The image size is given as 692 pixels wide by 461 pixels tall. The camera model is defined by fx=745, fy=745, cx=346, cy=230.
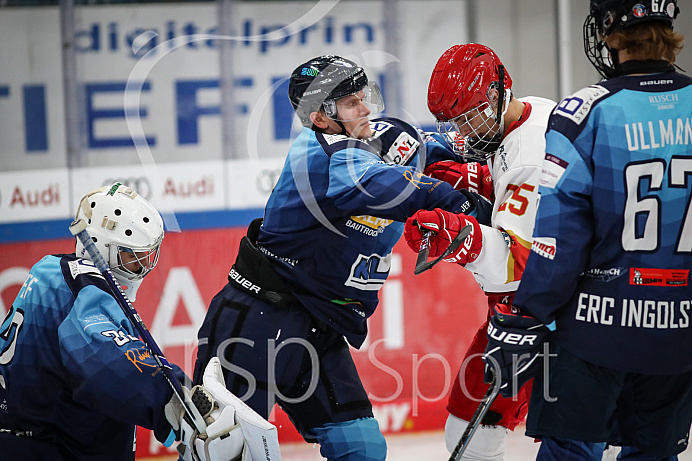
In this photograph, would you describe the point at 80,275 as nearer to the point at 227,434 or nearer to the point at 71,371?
the point at 71,371

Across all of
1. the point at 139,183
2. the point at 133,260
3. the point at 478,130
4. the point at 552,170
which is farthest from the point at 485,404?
the point at 139,183

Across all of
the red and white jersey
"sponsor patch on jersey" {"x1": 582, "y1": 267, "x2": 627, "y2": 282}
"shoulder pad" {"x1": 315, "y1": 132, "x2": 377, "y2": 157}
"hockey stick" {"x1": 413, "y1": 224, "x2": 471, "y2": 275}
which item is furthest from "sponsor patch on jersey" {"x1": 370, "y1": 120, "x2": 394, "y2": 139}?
"sponsor patch on jersey" {"x1": 582, "y1": 267, "x2": 627, "y2": 282}

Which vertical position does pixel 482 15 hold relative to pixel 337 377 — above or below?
above

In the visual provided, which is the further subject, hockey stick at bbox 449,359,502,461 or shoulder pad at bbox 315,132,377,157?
shoulder pad at bbox 315,132,377,157

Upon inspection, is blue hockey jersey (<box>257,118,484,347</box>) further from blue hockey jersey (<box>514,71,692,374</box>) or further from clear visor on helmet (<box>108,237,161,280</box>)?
blue hockey jersey (<box>514,71,692,374</box>)

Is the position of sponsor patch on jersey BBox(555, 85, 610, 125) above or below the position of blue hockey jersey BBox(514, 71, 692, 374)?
above

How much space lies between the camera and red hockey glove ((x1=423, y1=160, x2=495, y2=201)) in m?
2.55

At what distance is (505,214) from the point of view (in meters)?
2.04

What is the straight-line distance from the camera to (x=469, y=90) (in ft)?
6.93

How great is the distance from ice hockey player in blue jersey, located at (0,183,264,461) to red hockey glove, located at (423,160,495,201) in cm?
101

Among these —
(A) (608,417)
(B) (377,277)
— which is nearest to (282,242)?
(B) (377,277)

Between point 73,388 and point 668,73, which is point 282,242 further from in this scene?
point 668,73

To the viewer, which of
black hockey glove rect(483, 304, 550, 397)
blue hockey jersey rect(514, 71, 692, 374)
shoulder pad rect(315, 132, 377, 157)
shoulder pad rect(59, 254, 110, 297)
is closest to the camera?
blue hockey jersey rect(514, 71, 692, 374)

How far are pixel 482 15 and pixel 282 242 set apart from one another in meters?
2.56
